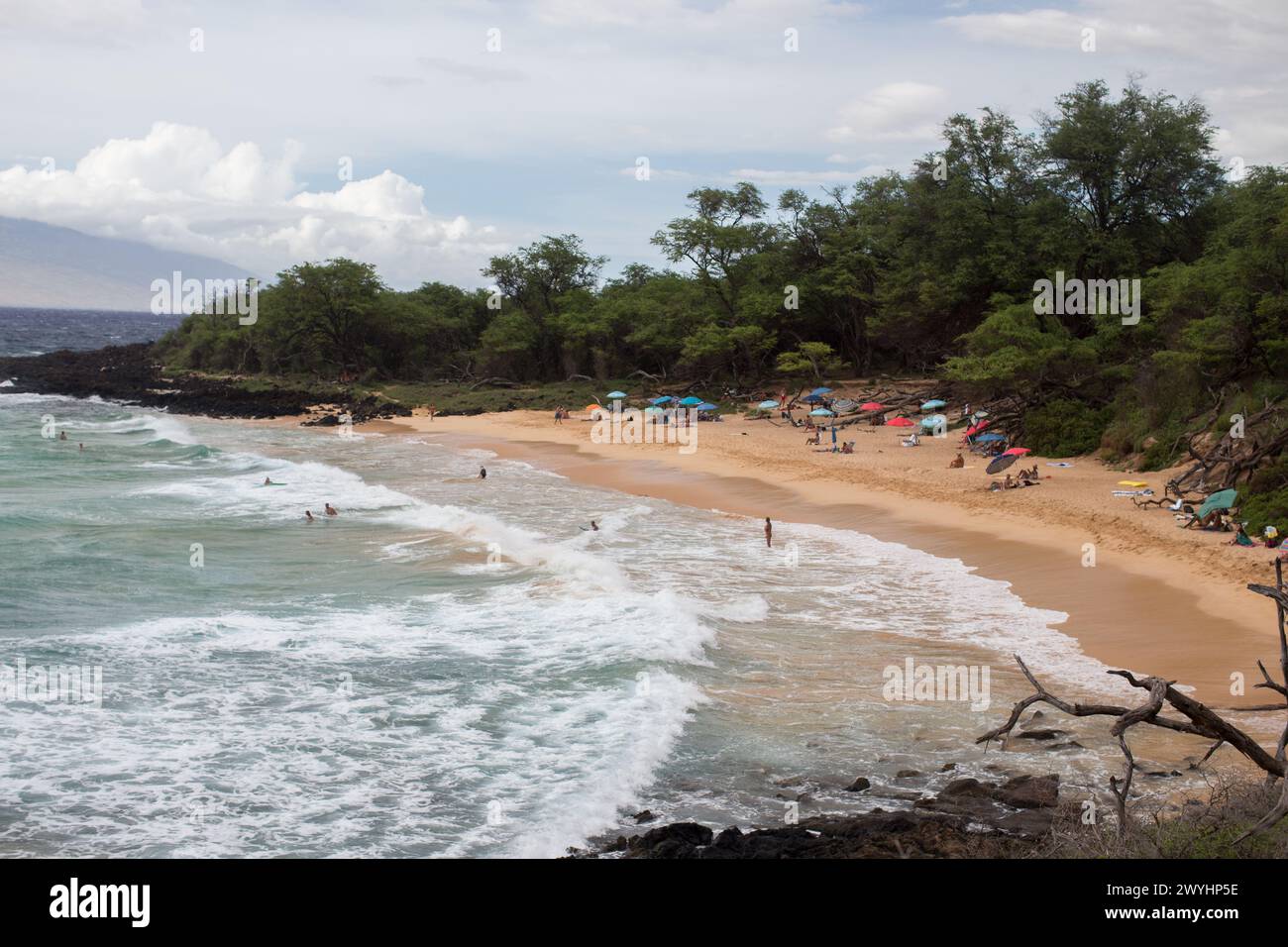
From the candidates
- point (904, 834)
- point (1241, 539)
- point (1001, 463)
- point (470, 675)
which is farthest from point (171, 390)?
point (904, 834)

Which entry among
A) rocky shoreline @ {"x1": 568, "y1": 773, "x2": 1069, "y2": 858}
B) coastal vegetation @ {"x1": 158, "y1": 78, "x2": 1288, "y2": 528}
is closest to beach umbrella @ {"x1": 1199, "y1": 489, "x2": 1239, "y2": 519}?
coastal vegetation @ {"x1": 158, "y1": 78, "x2": 1288, "y2": 528}

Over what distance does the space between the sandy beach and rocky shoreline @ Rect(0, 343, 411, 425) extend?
19269mm

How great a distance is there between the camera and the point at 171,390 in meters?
71.6

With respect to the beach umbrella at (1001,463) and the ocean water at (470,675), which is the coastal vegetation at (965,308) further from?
the ocean water at (470,675)

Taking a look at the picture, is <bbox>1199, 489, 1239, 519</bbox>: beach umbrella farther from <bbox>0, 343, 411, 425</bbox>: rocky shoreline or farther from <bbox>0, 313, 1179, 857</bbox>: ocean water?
<bbox>0, 343, 411, 425</bbox>: rocky shoreline

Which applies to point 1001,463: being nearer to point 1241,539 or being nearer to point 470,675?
point 1241,539

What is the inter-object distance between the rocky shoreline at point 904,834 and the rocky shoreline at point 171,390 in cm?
4964

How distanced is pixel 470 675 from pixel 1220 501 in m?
16.3

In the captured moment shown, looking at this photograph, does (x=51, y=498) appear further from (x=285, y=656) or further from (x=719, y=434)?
(x=719, y=434)

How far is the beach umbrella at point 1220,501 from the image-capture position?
870 inches

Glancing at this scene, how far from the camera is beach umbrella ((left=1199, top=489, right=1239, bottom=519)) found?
2211cm

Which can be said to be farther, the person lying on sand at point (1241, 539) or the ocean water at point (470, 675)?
the person lying on sand at point (1241, 539)

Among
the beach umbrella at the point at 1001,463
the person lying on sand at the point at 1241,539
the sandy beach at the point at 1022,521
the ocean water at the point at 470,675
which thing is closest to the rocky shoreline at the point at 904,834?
the ocean water at the point at 470,675
